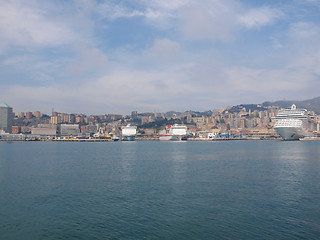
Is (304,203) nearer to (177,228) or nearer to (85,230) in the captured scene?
(177,228)

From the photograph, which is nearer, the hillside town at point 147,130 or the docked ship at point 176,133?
the docked ship at point 176,133

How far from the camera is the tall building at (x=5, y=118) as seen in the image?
464 ft

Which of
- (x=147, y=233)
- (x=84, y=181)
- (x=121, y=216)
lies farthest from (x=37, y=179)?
(x=147, y=233)

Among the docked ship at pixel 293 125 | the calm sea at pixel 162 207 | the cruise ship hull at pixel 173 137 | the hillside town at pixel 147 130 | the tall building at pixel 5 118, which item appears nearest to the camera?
the calm sea at pixel 162 207

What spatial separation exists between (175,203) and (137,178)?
570 cm

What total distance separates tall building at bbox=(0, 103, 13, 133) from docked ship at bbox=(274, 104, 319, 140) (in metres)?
123

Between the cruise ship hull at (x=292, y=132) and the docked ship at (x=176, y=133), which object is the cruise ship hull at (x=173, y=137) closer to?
the docked ship at (x=176, y=133)

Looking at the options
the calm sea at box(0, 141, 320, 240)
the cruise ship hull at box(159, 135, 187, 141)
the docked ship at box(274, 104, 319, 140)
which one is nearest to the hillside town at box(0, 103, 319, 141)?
the cruise ship hull at box(159, 135, 187, 141)

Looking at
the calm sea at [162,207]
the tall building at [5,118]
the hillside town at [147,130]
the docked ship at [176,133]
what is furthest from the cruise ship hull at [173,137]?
the tall building at [5,118]

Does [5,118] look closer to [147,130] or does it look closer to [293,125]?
[147,130]

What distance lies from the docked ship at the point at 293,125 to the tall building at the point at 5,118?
404 ft

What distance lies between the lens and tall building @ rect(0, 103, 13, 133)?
14138 centimetres

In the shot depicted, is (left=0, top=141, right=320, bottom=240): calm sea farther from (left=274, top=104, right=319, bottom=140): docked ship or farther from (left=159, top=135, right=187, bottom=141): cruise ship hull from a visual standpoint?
(left=159, top=135, right=187, bottom=141): cruise ship hull

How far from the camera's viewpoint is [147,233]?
8195mm
